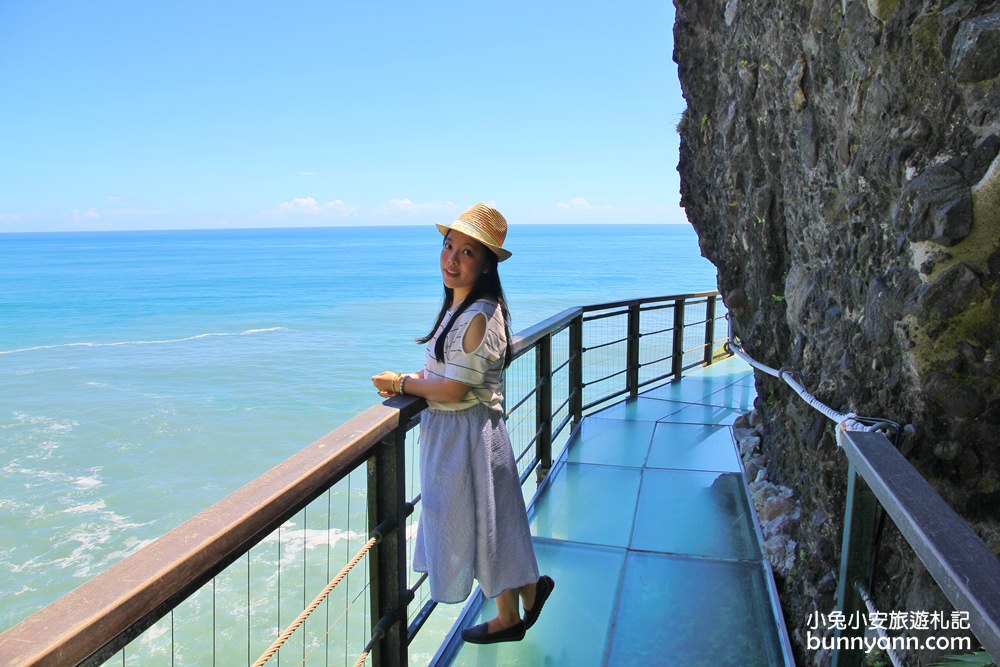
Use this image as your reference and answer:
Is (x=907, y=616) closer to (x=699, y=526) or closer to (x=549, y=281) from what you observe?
(x=699, y=526)

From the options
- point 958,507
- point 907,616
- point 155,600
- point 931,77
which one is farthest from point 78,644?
point 931,77

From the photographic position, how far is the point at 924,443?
6.57 feet

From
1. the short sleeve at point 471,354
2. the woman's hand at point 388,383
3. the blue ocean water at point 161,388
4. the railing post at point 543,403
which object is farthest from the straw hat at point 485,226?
the blue ocean water at point 161,388

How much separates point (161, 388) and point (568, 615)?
18749mm

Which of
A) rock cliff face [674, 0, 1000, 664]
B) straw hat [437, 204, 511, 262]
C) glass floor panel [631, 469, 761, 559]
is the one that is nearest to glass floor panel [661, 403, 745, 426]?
glass floor panel [631, 469, 761, 559]

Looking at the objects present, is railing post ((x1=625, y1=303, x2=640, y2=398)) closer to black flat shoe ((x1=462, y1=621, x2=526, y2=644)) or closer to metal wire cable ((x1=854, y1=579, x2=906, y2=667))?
black flat shoe ((x1=462, y1=621, x2=526, y2=644))

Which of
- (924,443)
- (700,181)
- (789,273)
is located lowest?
(924,443)

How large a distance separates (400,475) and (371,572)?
314 mm

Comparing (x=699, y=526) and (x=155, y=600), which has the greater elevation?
(x=155, y=600)

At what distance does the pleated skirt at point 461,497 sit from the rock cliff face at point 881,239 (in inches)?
47.4

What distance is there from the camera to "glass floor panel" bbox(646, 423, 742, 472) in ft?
16.1

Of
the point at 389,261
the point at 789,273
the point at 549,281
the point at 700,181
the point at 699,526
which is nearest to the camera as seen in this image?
the point at 789,273

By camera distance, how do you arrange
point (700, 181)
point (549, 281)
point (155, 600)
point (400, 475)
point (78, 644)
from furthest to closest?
1. point (549, 281)
2. point (700, 181)
3. point (400, 475)
4. point (155, 600)
5. point (78, 644)

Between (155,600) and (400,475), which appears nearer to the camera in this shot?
(155,600)
